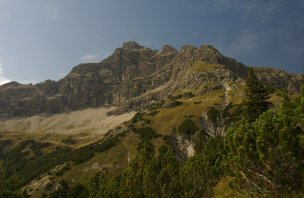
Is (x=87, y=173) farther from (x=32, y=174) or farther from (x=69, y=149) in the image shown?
(x=69, y=149)

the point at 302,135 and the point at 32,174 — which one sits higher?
the point at 302,135

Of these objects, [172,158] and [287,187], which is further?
[172,158]

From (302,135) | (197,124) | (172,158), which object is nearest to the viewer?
(302,135)

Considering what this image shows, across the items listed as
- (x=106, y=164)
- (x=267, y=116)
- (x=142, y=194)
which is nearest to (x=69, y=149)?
(x=106, y=164)

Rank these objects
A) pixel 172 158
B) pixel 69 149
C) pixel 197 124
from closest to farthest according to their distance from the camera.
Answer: pixel 172 158, pixel 197 124, pixel 69 149

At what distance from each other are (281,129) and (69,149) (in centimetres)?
18167

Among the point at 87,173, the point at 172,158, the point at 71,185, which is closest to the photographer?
the point at 172,158

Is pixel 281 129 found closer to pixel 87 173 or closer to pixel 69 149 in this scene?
pixel 87 173

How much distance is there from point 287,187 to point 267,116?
4755 mm

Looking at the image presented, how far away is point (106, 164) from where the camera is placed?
422 ft

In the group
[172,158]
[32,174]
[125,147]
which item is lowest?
[32,174]

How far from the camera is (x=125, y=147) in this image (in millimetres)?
142500

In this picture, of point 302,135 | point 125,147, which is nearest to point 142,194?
point 302,135

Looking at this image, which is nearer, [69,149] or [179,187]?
[179,187]
